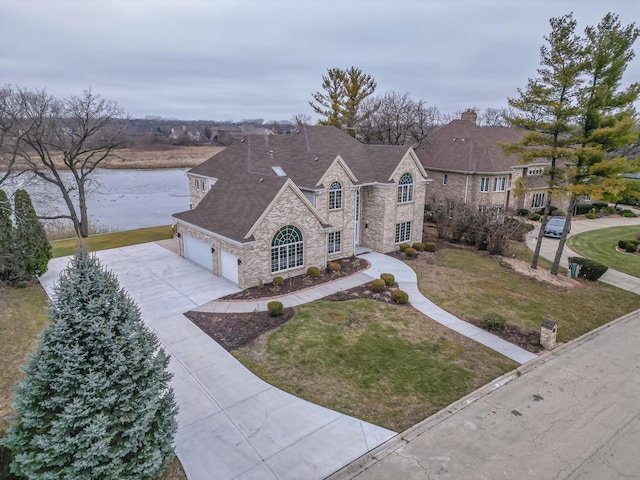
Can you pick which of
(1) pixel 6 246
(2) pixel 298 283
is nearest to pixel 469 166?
(2) pixel 298 283

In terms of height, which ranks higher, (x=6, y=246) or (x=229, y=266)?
(x=6, y=246)

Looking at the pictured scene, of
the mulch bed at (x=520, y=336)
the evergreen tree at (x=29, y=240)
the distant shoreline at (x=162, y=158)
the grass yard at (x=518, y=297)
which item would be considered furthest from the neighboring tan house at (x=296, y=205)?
the distant shoreline at (x=162, y=158)

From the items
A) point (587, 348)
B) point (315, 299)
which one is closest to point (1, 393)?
point (315, 299)

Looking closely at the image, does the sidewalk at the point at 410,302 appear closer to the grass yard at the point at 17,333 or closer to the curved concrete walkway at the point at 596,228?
the grass yard at the point at 17,333

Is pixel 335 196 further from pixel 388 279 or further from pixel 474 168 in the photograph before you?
pixel 474 168

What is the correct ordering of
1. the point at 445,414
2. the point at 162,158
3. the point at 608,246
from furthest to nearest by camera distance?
1. the point at 162,158
2. the point at 608,246
3. the point at 445,414

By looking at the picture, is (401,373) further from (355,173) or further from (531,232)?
(531,232)
